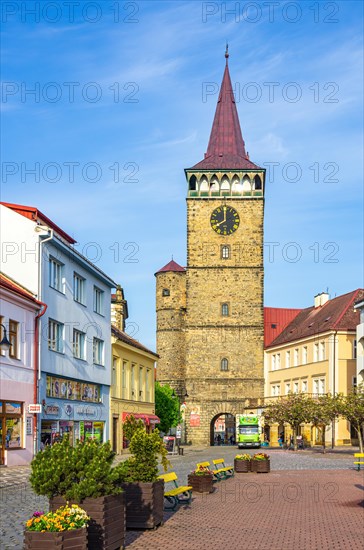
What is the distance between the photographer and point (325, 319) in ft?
244

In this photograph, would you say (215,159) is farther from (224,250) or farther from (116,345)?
(116,345)

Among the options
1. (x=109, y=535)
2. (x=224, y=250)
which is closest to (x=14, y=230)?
(x=109, y=535)

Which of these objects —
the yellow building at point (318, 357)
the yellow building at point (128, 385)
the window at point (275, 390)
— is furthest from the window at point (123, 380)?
the window at point (275, 390)

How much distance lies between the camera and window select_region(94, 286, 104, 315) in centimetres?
4305

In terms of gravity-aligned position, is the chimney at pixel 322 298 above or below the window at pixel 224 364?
above

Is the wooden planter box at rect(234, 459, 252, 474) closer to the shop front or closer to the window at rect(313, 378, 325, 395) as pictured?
the shop front

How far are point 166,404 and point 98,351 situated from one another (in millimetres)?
38061

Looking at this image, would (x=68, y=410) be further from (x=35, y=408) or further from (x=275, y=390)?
(x=275, y=390)

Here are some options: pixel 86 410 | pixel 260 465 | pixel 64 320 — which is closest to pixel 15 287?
pixel 64 320

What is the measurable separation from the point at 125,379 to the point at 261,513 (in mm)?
33824

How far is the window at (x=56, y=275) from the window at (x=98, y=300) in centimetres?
639

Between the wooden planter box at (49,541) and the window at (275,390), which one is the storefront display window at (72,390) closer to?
the wooden planter box at (49,541)

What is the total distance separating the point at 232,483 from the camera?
25.3m

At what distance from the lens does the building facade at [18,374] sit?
29406 millimetres
